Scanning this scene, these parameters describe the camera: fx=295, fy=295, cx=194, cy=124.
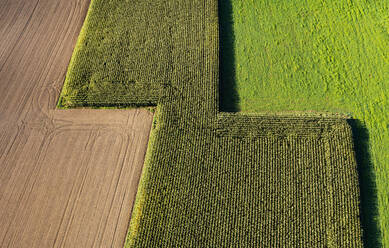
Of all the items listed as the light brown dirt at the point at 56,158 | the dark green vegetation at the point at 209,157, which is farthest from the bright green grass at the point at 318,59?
the light brown dirt at the point at 56,158

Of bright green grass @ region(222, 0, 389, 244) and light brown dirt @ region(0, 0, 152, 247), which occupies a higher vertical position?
bright green grass @ region(222, 0, 389, 244)

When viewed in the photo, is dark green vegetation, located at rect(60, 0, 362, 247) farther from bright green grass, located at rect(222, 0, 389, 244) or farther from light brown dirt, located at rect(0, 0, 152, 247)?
bright green grass, located at rect(222, 0, 389, 244)

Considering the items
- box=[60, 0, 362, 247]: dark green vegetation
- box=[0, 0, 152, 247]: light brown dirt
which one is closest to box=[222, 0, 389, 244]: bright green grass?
box=[60, 0, 362, 247]: dark green vegetation

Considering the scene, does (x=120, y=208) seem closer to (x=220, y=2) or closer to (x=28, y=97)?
(x=28, y=97)

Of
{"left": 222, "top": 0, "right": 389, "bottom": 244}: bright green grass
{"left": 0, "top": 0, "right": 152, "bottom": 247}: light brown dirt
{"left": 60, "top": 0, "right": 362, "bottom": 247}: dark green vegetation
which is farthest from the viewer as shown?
{"left": 222, "top": 0, "right": 389, "bottom": 244}: bright green grass

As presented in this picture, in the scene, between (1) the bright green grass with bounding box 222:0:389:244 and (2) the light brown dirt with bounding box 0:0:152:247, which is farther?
(1) the bright green grass with bounding box 222:0:389:244

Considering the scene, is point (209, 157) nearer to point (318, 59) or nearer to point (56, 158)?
point (56, 158)

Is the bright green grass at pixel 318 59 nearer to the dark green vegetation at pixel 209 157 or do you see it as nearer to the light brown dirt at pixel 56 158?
the dark green vegetation at pixel 209 157

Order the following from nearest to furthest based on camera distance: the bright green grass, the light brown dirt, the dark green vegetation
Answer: the dark green vegetation → the light brown dirt → the bright green grass
